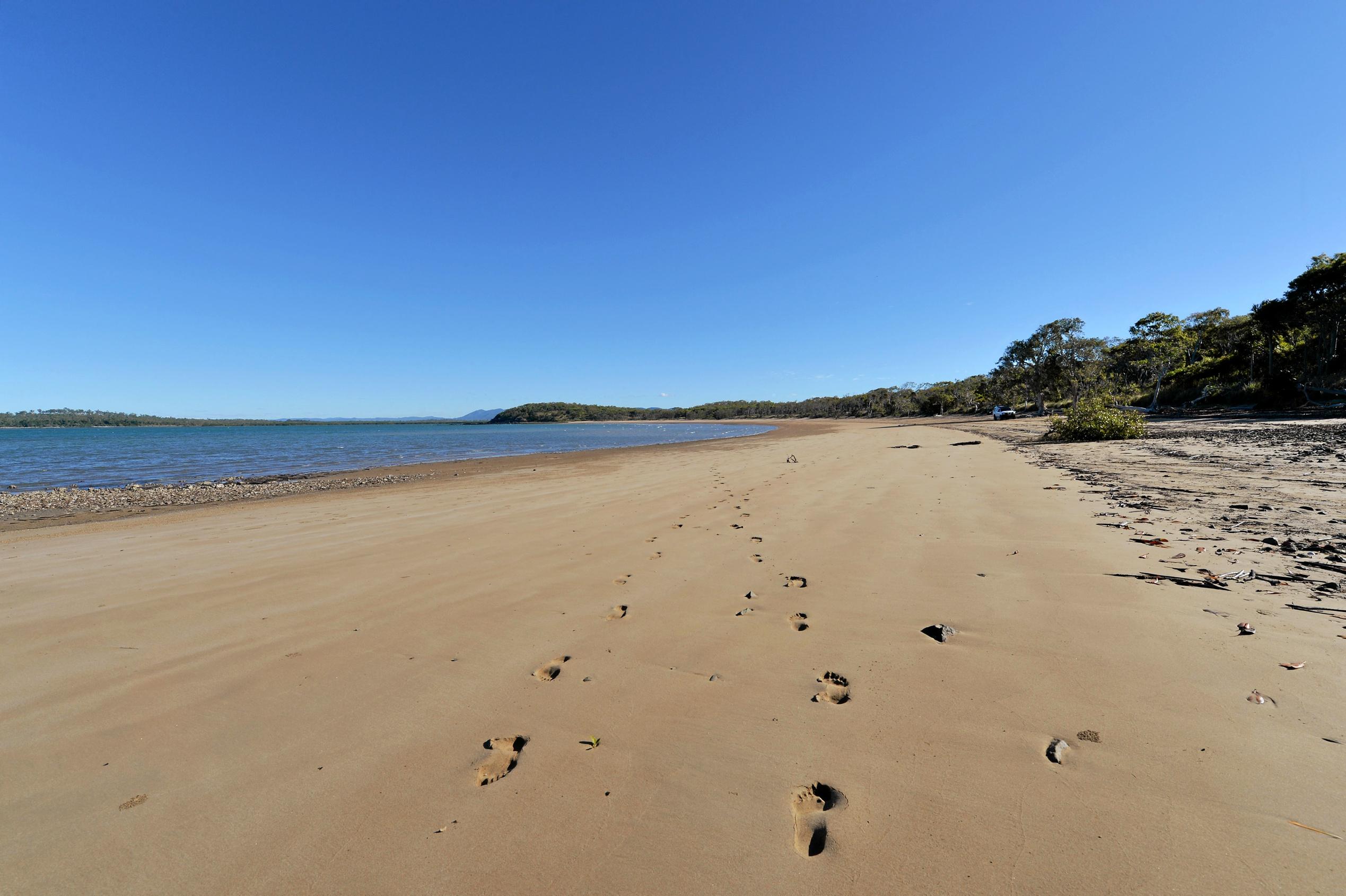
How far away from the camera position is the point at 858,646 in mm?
2922

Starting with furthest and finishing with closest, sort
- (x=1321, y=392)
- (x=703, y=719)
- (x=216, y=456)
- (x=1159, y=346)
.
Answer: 1. (x=1159, y=346)
2. (x=216, y=456)
3. (x=1321, y=392)
4. (x=703, y=719)

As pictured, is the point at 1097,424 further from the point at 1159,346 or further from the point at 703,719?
the point at 1159,346

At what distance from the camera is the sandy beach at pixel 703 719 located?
1593 millimetres

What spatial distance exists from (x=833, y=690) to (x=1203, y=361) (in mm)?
55011

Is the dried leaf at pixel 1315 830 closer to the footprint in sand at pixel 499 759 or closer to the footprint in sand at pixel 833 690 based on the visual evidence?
the footprint in sand at pixel 833 690

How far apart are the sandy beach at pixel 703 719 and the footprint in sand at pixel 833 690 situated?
0.07 feet

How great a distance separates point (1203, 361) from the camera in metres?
38.1

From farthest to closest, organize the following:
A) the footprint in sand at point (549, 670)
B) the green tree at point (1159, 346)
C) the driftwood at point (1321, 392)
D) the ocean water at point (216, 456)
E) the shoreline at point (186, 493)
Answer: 1. the green tree at point (1159, 346)
2. the driftwood at point (1321, 392)
3. the ocean water at point (216, 456)
4. the shoreline at point (186, 493)
5. the footprint in sand at point (549, 670)

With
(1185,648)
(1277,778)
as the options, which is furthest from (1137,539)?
(1277,778)

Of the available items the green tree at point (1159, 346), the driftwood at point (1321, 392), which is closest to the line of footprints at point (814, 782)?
the driftwood at point (1321, 392)

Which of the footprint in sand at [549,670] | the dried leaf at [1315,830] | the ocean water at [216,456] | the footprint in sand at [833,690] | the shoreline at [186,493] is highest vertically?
the ocean water at [216,456]

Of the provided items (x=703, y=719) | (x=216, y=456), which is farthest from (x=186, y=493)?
(x=216, y=456)

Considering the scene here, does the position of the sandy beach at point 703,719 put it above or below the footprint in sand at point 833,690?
above

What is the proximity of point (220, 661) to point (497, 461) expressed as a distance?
62.2ft
